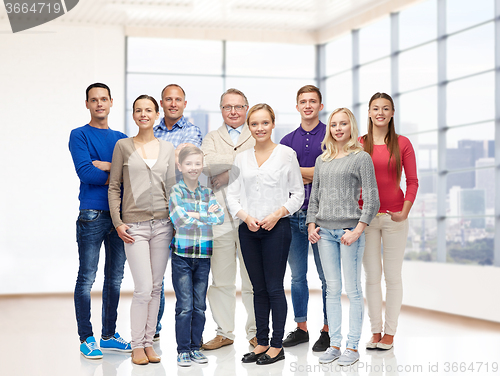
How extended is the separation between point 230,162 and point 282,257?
2.26 feet

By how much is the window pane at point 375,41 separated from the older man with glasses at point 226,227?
469 centimetres

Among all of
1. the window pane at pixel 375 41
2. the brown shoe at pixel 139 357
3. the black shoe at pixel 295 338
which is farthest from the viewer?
the window pane at pixel 375 41

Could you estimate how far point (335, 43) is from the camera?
8.27 meters

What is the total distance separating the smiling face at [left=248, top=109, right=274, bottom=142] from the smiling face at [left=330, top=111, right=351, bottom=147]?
38 centimetres

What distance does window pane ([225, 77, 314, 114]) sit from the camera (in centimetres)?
836

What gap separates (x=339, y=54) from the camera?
323 inches

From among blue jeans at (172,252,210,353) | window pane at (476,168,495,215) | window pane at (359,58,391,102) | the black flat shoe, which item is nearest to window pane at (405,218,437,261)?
window pane at (476,168,495,215)

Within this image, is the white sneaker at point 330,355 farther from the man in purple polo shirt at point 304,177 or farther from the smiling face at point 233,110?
the smiling face at point 233,110

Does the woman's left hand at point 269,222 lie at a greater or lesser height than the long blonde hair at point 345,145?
lesser

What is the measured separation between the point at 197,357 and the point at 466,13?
5304 millimetres

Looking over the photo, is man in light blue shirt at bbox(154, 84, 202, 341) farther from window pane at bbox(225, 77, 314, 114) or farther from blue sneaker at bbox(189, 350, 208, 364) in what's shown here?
window pane at bbox(225, 77, 314, 114)

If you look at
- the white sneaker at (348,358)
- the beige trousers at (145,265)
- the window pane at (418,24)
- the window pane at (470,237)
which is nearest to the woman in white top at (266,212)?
the white sneaker at (348,358)

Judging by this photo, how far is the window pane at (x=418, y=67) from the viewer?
6.74m

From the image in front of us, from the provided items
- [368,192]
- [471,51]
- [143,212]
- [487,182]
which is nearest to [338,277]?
[368,192]
